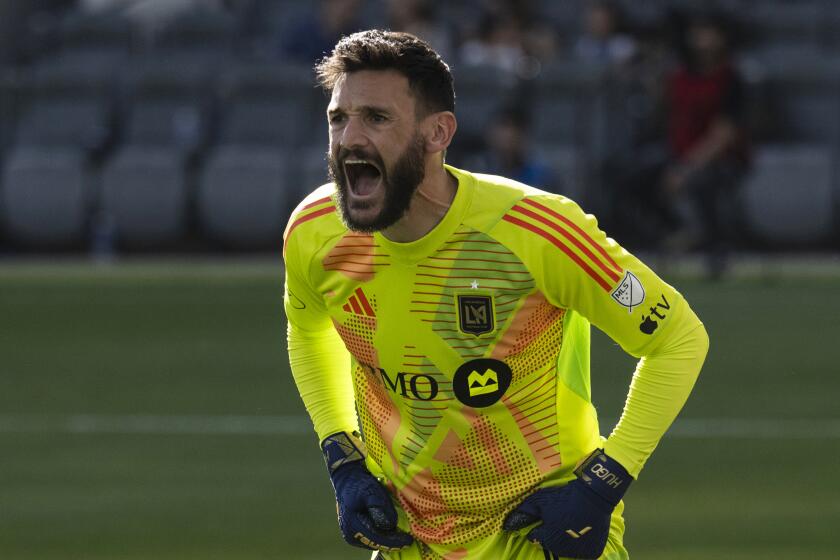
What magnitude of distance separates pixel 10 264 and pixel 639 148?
6.71m

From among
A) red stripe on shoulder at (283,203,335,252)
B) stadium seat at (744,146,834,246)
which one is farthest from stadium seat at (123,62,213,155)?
red stripe on shoulder at (283,203,335,252)

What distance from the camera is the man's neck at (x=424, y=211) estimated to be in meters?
4.30

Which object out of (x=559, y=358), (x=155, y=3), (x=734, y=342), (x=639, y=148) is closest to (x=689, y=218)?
(x=639, y=148)

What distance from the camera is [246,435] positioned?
10383 millimetres

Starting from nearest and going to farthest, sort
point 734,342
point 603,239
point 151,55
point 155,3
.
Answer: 1. point 603,239
2. point 734,342
3. point 151,55
4. point 155,3

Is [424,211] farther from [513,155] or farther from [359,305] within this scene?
[513,155]

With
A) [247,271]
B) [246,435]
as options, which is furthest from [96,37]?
[246,435]

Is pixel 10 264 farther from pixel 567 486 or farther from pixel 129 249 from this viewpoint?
pixel 567 486

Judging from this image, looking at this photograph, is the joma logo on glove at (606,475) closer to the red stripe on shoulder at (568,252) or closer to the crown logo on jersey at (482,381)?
the crown logo on jersey at (482,381)

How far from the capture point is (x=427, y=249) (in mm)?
4340

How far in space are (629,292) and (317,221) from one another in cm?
80

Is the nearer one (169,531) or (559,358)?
(559,358)

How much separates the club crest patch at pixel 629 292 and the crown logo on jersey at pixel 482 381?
353 millimetres

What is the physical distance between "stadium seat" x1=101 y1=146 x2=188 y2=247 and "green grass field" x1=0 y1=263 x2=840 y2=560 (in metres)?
3.06
